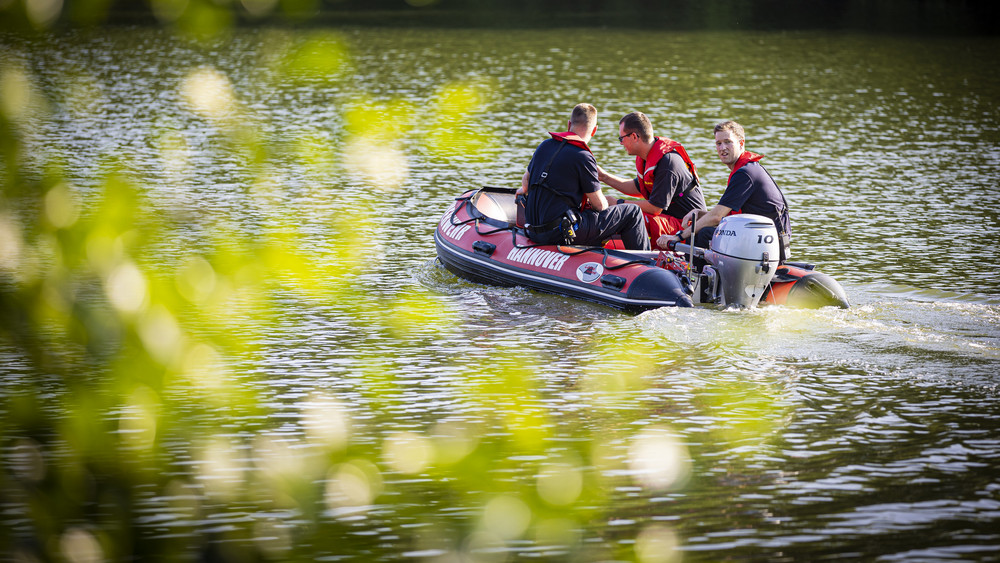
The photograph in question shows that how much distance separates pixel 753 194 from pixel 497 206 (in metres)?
2.86

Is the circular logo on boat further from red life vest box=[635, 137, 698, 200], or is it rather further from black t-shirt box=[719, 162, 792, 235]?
black t-shirt box=[719, 162, 792, 235]

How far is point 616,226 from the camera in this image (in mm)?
8352

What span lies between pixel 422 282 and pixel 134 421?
7252 mm

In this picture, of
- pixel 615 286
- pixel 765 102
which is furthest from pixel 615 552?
pixel 765 102

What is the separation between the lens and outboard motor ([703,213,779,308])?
23.5 feet

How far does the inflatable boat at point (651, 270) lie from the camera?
23.7ft

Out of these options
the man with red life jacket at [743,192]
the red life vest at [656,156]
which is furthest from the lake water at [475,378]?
the red life vest at [656,156]

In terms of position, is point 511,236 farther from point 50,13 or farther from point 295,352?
point 50,13

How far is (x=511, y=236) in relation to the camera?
8859mm

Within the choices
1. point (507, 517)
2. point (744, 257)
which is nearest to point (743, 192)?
point (744, 257)

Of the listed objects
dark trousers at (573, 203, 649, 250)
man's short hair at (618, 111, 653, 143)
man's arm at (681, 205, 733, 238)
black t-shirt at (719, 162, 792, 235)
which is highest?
man's short hair at (618, 111, 653, 143)

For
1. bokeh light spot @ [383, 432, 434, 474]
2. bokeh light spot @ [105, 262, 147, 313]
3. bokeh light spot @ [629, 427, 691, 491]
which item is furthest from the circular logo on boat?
bokeh light spot @ [105, 262, 147, 313]

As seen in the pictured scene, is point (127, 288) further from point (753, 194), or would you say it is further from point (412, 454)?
point (753, 194)

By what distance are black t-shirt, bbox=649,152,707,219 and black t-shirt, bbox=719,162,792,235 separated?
0.63 meters
